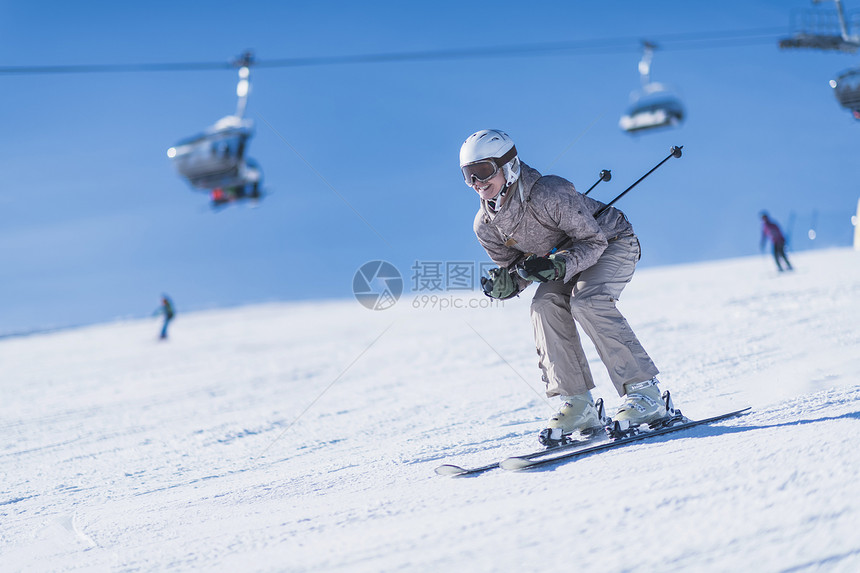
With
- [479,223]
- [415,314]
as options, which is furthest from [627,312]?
[479,223]

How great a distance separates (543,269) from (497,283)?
0.84 ft

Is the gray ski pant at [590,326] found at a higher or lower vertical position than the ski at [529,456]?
higher

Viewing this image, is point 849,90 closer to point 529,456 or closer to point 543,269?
point 543,269

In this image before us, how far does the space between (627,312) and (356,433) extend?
7820 mm

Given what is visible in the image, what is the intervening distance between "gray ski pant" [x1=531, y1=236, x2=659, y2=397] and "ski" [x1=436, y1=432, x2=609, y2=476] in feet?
0.74

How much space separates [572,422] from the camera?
329 centimetres

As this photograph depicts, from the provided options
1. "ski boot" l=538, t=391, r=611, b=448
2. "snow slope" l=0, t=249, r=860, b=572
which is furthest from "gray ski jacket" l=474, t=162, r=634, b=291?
"snow slope" l=0, t=249, r=860, b=572

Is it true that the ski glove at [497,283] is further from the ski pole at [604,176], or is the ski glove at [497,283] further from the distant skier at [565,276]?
the ski pole at [604,176]

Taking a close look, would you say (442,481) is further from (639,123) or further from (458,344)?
(639,123)

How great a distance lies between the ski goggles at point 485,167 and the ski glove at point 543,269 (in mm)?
455

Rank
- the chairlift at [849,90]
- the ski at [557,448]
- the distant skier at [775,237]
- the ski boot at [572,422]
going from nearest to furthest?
the ski at [557,448] < the ski boot at [572,422] < the distant skier at [775,237] < the chairlift at [849,90]

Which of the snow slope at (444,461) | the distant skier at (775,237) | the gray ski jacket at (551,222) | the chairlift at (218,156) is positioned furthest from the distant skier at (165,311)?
the gray ski jacket at (551,222)

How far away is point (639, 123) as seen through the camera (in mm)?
24875

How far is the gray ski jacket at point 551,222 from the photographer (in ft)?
10.3
